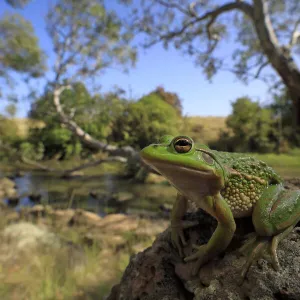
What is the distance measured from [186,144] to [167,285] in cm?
120

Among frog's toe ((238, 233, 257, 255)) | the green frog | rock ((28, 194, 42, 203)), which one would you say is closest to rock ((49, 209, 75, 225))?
rock ((28, 194, 42, 203))

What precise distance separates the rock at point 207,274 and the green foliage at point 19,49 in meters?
13.9

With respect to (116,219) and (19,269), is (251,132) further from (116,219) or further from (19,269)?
(19,269)

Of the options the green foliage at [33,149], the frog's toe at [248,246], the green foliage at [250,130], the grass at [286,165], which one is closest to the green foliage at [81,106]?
the grass at [286,165]

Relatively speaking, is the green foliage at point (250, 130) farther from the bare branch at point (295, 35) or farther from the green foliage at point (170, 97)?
the bare branch at point (295, 35)

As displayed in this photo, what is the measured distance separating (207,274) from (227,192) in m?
0.62

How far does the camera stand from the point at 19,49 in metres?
14.4

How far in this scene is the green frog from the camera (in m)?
1.65

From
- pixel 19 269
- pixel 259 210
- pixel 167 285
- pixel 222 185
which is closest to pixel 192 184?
pixel 222 185

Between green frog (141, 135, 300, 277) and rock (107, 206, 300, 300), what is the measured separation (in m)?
0.07

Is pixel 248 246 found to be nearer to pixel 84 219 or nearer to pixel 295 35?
pixel 84 219

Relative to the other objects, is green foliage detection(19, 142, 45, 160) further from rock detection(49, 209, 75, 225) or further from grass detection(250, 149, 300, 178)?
grass detection(250, 149, 300, 178)

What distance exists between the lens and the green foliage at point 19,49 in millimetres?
13664

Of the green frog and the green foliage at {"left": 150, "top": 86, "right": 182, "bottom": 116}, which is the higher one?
the green foliage at {"left": 150, "top": 86, "right": 182, "bottom": 116}
